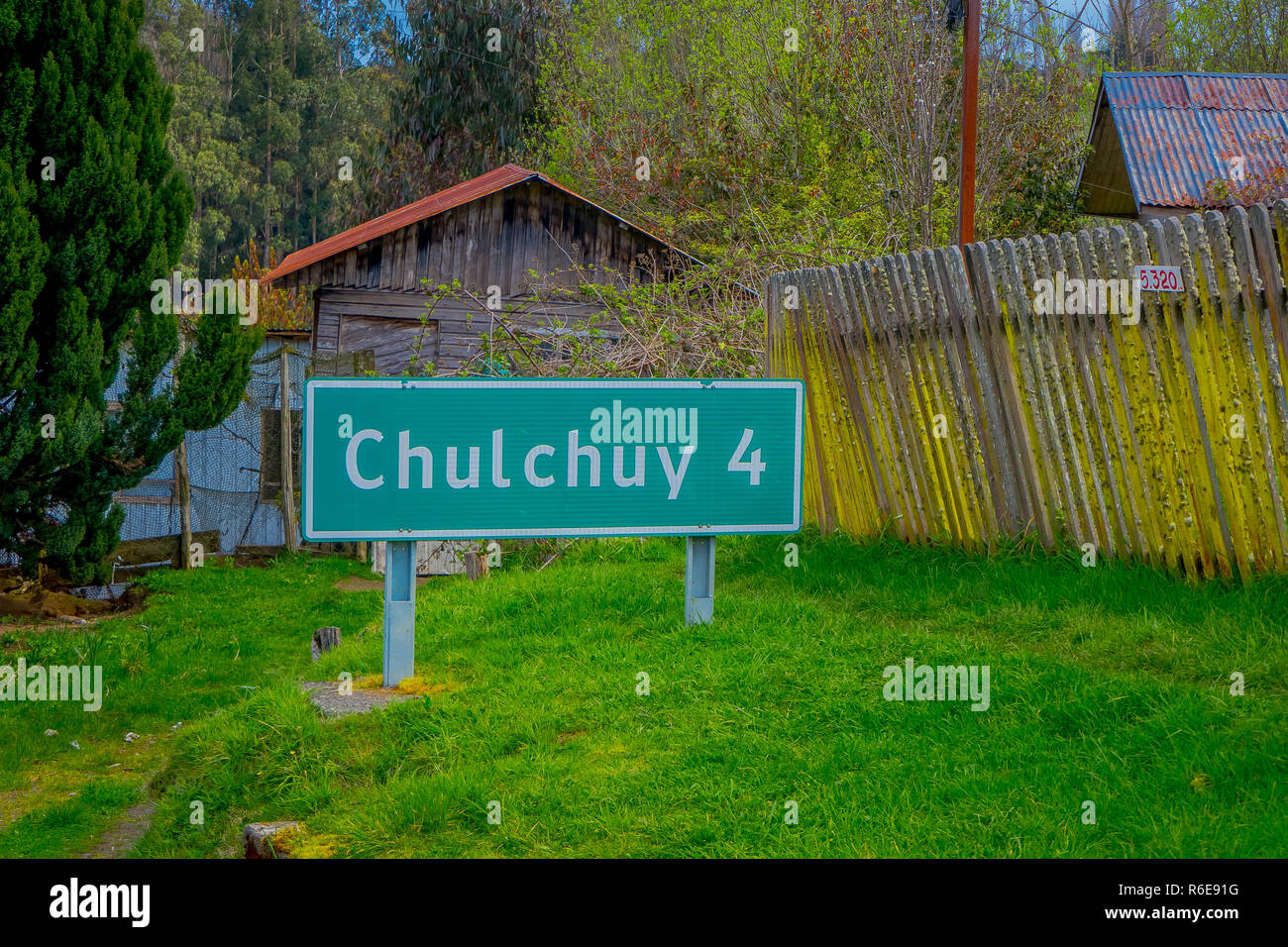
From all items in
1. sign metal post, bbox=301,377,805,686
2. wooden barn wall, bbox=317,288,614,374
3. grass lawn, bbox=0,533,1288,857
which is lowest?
grass lawn, bbox=0,533,1288,857

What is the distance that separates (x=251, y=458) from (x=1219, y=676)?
11.6 m

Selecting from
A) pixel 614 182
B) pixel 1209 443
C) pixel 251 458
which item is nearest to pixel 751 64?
pixel 614 182

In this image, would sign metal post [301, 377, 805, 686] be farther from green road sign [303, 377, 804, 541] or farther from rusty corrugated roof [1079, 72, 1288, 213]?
rusty corrugated roof [1079, 72, 1288, 213]

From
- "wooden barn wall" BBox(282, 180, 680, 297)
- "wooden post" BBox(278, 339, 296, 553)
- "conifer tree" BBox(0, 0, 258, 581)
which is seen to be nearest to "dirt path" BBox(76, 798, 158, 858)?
"conifer tree" BBox(0, 0, 258, 581)

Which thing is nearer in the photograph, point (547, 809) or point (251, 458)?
point (547, 809)

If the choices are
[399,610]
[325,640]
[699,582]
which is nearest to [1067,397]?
[699,582]

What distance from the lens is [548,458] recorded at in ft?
18.5

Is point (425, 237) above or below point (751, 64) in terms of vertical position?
below

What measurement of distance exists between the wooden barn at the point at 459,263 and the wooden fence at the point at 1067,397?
31.5ft

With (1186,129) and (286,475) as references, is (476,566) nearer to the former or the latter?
(286,475)

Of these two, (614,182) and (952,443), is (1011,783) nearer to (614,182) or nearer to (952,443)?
(952,443)

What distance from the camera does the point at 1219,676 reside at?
4645mm

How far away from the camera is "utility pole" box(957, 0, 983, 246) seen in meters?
12.6

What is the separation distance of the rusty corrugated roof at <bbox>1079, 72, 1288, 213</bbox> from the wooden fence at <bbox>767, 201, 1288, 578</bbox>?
12.3m
